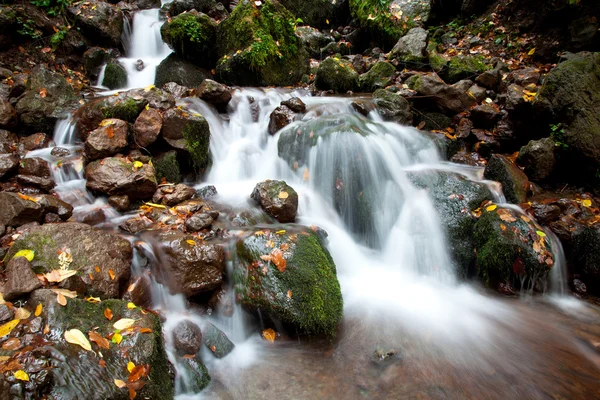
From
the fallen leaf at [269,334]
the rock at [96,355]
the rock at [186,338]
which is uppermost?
the rock at [96,355]

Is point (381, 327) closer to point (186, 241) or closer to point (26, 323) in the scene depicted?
point (186, 241)

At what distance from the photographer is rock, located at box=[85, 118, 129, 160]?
487 centimetres

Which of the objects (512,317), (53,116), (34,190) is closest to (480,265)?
(512,317)

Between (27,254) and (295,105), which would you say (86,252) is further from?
(295,105)

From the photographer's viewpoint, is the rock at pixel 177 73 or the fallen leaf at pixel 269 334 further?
the rock at pixel 177 73

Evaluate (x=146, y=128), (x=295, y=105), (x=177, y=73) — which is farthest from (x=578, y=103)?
(x=177, y=73)

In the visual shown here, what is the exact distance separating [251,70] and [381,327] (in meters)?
8.08

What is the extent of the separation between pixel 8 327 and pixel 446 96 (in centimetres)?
822

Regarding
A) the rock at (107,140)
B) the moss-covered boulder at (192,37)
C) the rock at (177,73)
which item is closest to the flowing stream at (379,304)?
the rock at (107,140)

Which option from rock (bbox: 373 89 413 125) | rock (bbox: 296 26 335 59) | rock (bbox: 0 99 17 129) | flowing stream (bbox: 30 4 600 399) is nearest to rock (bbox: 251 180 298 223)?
flowing stream (bbox: 30 4 600 399)

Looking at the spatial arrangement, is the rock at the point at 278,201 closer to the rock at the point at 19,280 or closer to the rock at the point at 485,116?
the rock at the point at 19,280

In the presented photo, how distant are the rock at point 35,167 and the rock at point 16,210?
4.28 ft

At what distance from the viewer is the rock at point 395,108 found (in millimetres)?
7609

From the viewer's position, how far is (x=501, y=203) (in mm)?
5238
